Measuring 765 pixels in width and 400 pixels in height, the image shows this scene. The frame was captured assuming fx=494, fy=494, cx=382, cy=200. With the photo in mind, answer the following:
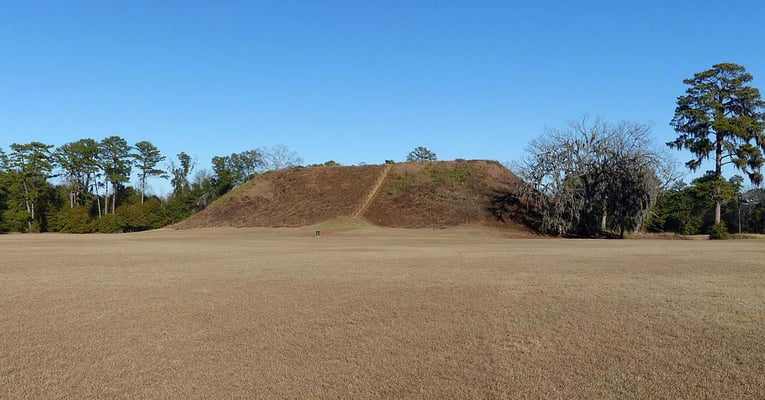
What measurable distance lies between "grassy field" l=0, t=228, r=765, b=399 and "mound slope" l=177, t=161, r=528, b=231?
120 feet

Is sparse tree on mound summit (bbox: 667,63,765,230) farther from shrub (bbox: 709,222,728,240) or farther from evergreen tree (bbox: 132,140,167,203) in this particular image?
evergreen tree (bbox: 132,140,167,203)

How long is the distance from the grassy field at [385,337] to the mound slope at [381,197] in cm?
3670

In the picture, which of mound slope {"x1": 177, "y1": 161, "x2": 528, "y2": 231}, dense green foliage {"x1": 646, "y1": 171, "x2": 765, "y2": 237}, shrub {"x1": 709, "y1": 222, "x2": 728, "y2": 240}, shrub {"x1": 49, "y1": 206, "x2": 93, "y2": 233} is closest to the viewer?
shrub {"x1": 709, "y1": 222, "x2": 728, "y2": 240}

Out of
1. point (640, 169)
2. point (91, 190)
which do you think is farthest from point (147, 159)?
point (640, 169)

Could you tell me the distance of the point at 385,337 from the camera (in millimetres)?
6809

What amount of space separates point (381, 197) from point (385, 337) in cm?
4936

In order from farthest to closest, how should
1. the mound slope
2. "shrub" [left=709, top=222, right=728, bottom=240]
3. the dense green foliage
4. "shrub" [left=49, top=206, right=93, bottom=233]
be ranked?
"shrub" [left=49, top=206, right=93, bottom=233] < the dense green foliage < the mound slope < "shrub" [left=709, top=222, right=728, bottom=240]

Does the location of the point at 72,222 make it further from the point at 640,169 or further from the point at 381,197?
the point at 640,169

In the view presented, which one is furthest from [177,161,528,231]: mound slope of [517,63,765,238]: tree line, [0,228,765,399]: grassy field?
[0,228,765,399]: grassy field

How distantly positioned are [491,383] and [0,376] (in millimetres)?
5261

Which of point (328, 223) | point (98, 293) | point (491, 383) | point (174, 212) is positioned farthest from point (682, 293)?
point (174, 212)

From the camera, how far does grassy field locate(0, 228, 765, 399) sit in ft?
16.7

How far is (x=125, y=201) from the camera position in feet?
261

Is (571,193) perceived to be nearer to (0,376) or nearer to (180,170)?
(0,376)
